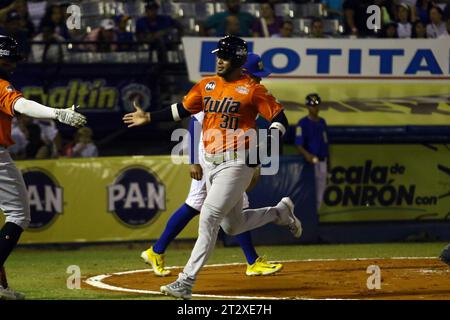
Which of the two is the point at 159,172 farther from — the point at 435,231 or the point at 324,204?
the point at 435,231

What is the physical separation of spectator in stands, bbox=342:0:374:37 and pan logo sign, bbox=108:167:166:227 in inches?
212

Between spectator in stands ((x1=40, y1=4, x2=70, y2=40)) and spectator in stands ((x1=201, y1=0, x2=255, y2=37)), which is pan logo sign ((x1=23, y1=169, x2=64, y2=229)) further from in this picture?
spectator in stands ((x1=201, y1=0, x2=255, y2=37))

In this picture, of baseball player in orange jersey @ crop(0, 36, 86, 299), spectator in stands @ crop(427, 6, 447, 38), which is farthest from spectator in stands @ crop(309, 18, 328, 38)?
baseball player in orange jersey @ crop(0, 36, 86, 299)

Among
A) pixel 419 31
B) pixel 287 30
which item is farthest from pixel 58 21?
pixel 419 31

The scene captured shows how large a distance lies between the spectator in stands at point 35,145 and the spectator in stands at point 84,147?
403 millimetres

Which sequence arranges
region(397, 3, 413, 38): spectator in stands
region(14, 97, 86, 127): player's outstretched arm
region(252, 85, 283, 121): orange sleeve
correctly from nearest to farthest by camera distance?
region(14, 97, 86, 127): player's outstretched arm → region(252, 85, 283, 121): orange sleeve → region(397, 3, 413, 38): spectator in stands

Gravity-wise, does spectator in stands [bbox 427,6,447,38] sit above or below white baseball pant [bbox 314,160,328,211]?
above

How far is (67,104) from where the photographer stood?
17297 millimetres

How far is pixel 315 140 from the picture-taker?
51.5 feet

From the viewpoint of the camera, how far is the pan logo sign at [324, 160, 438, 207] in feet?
53.3

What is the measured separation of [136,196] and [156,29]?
4061 mm

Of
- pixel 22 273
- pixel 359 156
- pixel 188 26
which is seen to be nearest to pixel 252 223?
pixel 22 273

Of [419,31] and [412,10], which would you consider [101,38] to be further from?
[412,10]

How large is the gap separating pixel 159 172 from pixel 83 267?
2.99m
